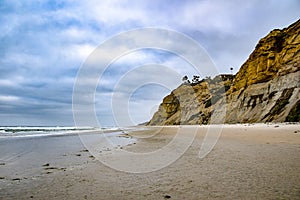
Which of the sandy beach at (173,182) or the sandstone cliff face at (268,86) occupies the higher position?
the sandstone cliff face at (268,86)

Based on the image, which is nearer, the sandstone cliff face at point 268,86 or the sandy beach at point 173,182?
the sandy beach at point 173,182

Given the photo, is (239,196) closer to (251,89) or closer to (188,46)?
(188,46)

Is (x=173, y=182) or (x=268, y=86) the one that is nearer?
(x=173, y=182)

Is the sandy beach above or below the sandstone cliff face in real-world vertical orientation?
below

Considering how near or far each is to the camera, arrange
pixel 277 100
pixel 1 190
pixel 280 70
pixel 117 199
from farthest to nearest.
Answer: pixel 280 70, pixel 277 100, pixel 1 190, pixel 117 199

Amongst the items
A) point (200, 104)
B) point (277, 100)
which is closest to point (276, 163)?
point (277, 100)

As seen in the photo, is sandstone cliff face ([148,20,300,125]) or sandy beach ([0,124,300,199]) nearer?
sandy beach ([0,124,300,199])

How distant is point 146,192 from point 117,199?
1.71 ft

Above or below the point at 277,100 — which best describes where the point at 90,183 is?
below

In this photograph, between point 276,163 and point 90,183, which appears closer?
point 90,183

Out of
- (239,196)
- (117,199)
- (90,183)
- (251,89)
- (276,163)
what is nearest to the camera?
(239,196)

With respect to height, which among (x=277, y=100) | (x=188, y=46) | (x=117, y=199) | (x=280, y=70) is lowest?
(x=117, y=199)

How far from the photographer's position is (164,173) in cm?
499

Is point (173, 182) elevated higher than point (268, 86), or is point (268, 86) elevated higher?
point (268, 86)
